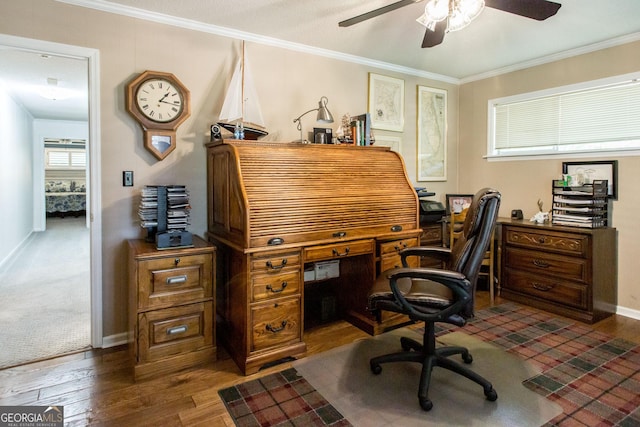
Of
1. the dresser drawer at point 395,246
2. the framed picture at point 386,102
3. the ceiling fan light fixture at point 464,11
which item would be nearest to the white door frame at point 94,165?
A: the dresser drawer at point 395,246

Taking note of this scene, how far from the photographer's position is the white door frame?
2404 mm

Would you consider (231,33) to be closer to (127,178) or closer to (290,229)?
(127,178)

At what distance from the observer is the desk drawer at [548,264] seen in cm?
309

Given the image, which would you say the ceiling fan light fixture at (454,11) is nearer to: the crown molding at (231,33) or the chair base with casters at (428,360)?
the crown molding at (231,33)

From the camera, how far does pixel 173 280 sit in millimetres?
2256

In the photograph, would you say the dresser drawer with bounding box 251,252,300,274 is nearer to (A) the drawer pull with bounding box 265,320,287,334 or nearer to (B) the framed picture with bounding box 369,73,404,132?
(A) the drawer pull with bounding box 265,320,287,334

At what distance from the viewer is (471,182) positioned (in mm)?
4430

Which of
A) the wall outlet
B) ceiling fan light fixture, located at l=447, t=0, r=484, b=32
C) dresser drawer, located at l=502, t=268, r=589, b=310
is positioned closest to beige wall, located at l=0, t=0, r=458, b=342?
the wall outlet

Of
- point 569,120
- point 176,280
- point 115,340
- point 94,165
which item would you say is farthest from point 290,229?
point 569,120

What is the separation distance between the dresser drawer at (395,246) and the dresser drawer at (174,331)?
52.1 inches

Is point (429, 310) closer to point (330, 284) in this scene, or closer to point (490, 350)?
point (490, 350)

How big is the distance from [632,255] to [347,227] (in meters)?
2.56

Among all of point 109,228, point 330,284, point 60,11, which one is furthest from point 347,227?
point 60,11

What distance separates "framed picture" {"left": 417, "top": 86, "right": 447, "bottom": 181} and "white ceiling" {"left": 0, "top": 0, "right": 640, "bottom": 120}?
30 centimetres
